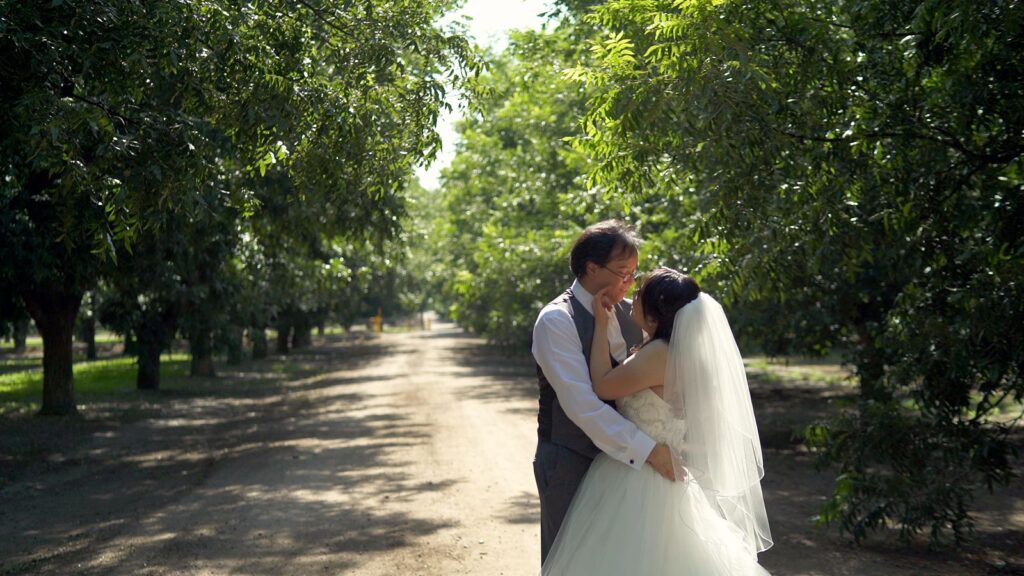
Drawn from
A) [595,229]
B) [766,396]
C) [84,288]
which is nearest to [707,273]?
[595,229]

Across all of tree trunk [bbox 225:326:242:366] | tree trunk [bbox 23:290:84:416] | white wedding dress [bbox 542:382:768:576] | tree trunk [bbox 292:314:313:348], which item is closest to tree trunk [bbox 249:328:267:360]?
tree trunk [bbox 292:314:313:348]

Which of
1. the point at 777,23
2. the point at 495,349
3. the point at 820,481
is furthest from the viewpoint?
the point at 495,349

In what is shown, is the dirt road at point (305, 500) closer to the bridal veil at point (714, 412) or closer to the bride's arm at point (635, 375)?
the bridal veil at point (714, 412)

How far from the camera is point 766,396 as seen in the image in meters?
26.3

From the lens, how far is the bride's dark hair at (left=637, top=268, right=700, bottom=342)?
419cm

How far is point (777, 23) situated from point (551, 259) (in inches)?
669

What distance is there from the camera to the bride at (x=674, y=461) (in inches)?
161

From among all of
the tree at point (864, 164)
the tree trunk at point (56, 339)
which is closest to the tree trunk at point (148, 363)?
the tree trunk at point (56, 339)

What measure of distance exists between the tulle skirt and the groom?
11 centimetres

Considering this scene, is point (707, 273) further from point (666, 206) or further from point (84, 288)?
point (84, 288)

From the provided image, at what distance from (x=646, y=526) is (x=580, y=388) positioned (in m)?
0.63

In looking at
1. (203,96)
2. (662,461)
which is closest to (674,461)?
(662,461)

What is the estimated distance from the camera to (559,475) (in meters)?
4.36

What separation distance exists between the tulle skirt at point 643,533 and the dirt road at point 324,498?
11.7ft
